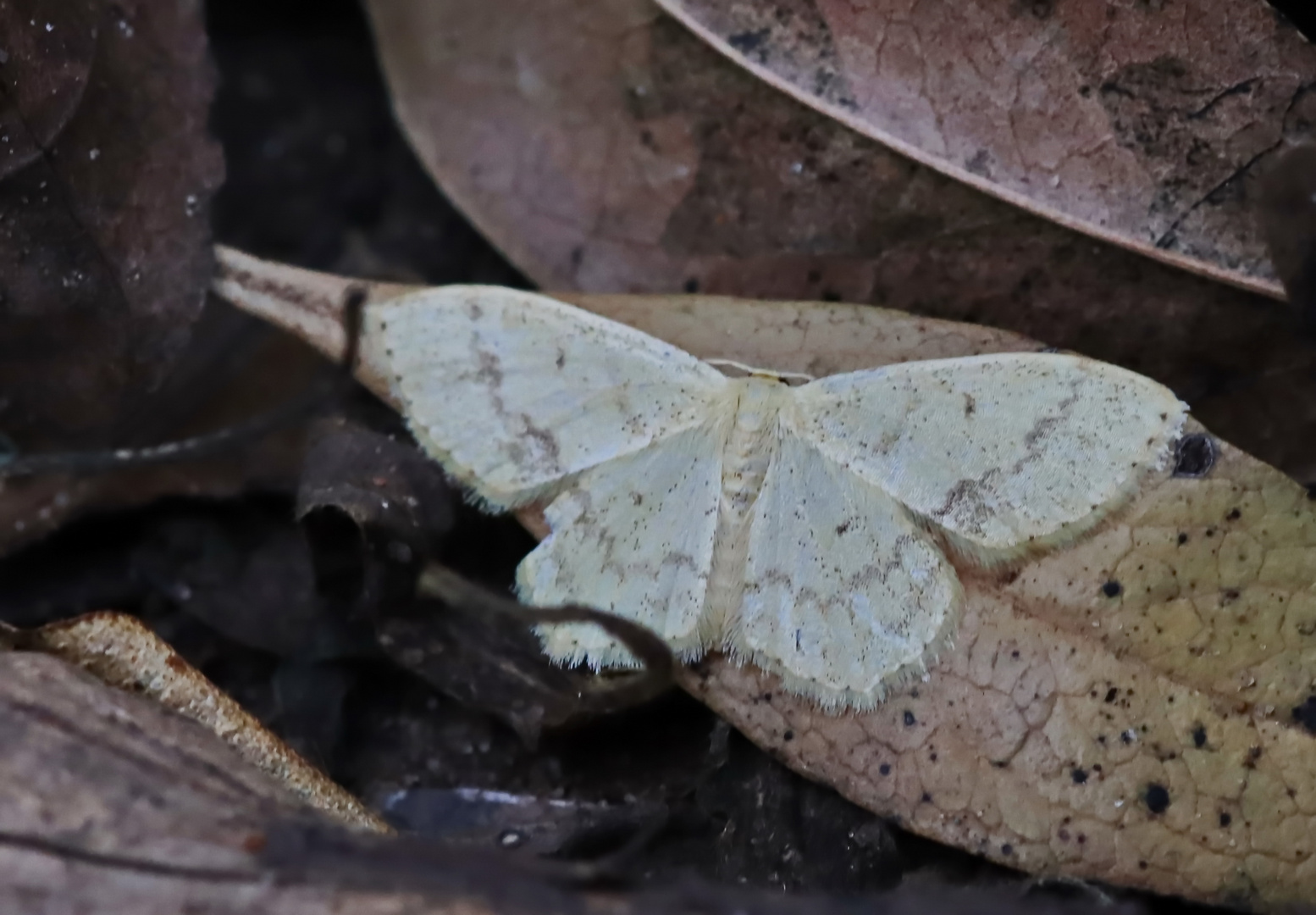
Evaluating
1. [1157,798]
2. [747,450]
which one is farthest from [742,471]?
[1157,798]

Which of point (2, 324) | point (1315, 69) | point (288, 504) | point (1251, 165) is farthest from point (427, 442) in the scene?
point (1315, 69)

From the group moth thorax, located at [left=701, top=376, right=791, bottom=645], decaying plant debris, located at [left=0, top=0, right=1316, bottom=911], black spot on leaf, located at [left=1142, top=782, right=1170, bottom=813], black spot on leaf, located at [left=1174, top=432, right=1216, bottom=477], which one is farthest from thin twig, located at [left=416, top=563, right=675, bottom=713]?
black spot on leaf, located at [left=1174, top=432, right=1216, bottom=477]

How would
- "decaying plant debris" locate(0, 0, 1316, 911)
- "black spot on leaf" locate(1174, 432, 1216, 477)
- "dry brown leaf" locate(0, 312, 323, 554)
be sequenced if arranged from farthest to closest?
"dry brown leaf" locate(0, 312, 323, 554)
"black spot on leaf" locate(1174, 432, 1216, 477)
"decaying plant debris" locate(0, 0, 1316, 911)

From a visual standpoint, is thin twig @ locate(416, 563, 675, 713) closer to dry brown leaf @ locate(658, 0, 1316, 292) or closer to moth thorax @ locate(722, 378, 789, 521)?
moth thorax @ locate(722, 378, 789, 521)

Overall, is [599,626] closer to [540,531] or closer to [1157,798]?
[540,531]

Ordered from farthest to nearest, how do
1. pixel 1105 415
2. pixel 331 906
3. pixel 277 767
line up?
pixel 1105 415 → pixel 277 767 → pixel 331 906

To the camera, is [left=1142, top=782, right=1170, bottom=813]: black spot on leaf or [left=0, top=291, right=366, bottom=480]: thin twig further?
[left=0, top=291, right=366, bottom=480]: thin twig

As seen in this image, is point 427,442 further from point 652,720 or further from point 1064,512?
point 1064,512
